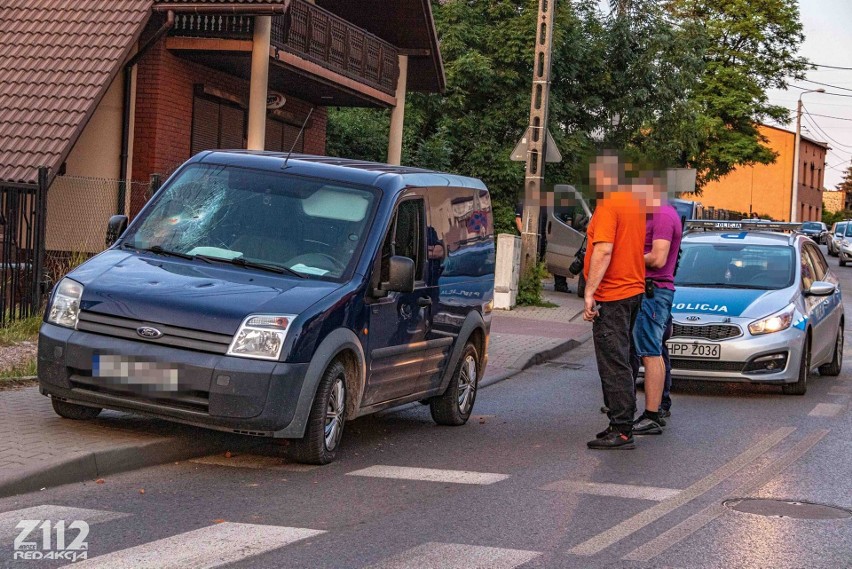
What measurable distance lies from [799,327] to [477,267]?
3777mm

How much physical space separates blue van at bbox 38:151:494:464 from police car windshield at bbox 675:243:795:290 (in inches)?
162

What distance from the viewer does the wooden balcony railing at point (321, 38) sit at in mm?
19516

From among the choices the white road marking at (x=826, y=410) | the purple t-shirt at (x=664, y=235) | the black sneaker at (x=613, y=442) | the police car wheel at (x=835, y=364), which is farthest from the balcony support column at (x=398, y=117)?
the black sneaker at (x=613, y=442)

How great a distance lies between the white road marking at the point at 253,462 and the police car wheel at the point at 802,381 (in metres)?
6.11

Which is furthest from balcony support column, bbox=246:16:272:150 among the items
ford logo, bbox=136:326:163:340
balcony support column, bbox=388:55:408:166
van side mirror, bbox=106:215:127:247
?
ford logo, bbox=136:326:163:340

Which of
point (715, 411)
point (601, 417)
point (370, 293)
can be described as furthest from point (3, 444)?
point (715, 411)

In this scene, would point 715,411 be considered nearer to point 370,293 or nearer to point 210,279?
point 370,293

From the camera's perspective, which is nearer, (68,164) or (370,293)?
(370,293)

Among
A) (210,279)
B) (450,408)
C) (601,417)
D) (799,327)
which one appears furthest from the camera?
(799,327)

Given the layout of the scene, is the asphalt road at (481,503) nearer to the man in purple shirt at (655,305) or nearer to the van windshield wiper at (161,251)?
the man in purple shirt at (655,305)

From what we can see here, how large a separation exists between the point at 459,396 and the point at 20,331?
459cm

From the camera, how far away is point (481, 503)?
6648 mm

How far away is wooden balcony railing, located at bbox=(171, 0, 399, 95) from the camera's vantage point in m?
19.5

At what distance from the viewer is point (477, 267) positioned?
9938 millimetres
